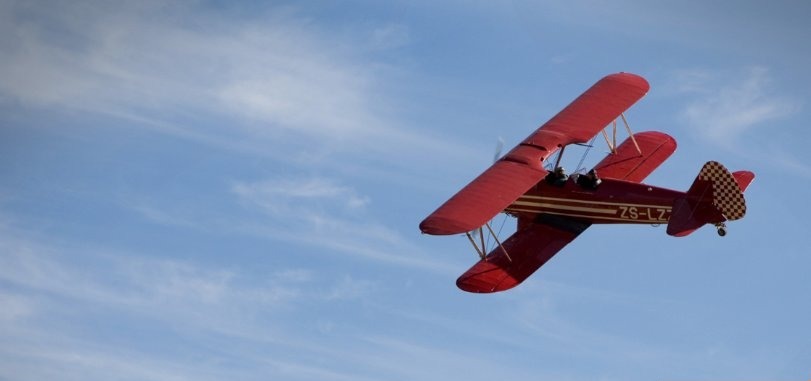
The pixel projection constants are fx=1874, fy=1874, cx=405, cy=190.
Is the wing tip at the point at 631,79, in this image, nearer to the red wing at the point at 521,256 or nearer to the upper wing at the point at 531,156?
the upper wing at the point at 531,156

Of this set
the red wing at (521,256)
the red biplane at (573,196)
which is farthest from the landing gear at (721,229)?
the red wing at (521,256)

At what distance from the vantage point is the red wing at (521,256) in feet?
132

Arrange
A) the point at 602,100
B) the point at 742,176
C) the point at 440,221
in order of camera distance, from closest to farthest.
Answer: the point at 440,221
the point at 742,176
the point at 602,100

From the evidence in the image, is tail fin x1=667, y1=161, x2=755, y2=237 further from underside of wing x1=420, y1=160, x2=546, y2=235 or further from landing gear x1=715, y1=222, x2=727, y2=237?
underside of wing x1=420, y1=160, x2=546, y2=235

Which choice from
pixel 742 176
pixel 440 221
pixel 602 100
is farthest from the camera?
pixel 602 100

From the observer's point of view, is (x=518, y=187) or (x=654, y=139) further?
(x=654, y=139)

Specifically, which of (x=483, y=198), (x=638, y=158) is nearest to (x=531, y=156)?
(x=483, y=198)

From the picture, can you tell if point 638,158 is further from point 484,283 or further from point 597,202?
point 484,283

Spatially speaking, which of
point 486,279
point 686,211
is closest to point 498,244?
point 486,279

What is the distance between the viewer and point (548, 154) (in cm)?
4184

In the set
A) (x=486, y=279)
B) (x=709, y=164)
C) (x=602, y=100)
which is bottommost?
(x=486, y=279)

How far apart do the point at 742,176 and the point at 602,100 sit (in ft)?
14.1

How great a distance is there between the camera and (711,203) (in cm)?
4053

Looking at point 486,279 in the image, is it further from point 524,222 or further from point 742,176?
point 742,176
